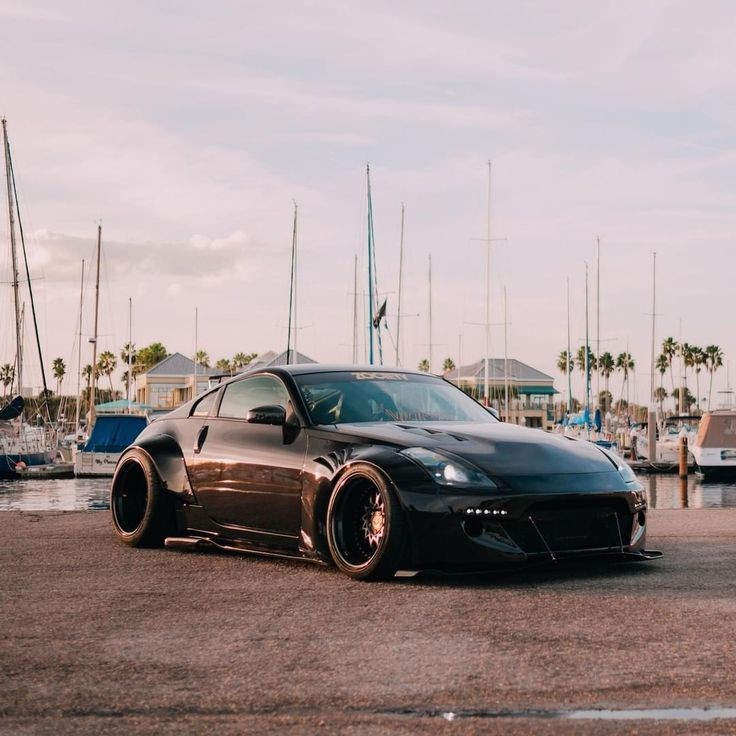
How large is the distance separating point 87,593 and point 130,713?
2833mm

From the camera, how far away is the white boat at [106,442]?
116 feet

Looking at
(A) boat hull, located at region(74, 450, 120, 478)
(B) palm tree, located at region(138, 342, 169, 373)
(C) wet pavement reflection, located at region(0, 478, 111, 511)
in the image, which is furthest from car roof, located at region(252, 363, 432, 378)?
(B) palm tree, located at region(138, 342, 169, 373)

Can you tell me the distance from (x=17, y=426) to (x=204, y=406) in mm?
32254

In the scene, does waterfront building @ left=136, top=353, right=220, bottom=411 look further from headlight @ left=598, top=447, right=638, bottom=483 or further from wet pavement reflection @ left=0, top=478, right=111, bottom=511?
headlight @ left=598, top=447, right=638, bottom=483

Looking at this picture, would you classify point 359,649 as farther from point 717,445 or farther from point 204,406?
point 717,445

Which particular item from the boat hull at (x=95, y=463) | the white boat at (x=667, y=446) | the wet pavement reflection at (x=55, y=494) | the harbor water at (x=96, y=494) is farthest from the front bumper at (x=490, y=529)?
the white boat at (x=667, y=446)

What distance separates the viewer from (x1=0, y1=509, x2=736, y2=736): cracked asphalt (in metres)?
3.75

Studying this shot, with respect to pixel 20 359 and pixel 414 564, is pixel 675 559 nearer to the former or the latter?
pixel 414 564

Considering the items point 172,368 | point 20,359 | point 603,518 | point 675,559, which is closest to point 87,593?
point 603,518

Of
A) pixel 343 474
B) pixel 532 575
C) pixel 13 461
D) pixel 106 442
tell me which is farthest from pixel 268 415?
pixel 13 461

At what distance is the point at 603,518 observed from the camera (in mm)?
7043

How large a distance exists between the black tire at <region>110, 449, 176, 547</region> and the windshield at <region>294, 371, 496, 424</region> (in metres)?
1.46

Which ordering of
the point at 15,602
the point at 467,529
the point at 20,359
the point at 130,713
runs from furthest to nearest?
1. the point at 20,359
2. the point at 467,529
3. the point at 15,602
4. the point at 130,713

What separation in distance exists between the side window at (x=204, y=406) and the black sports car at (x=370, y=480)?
0.02 meters
